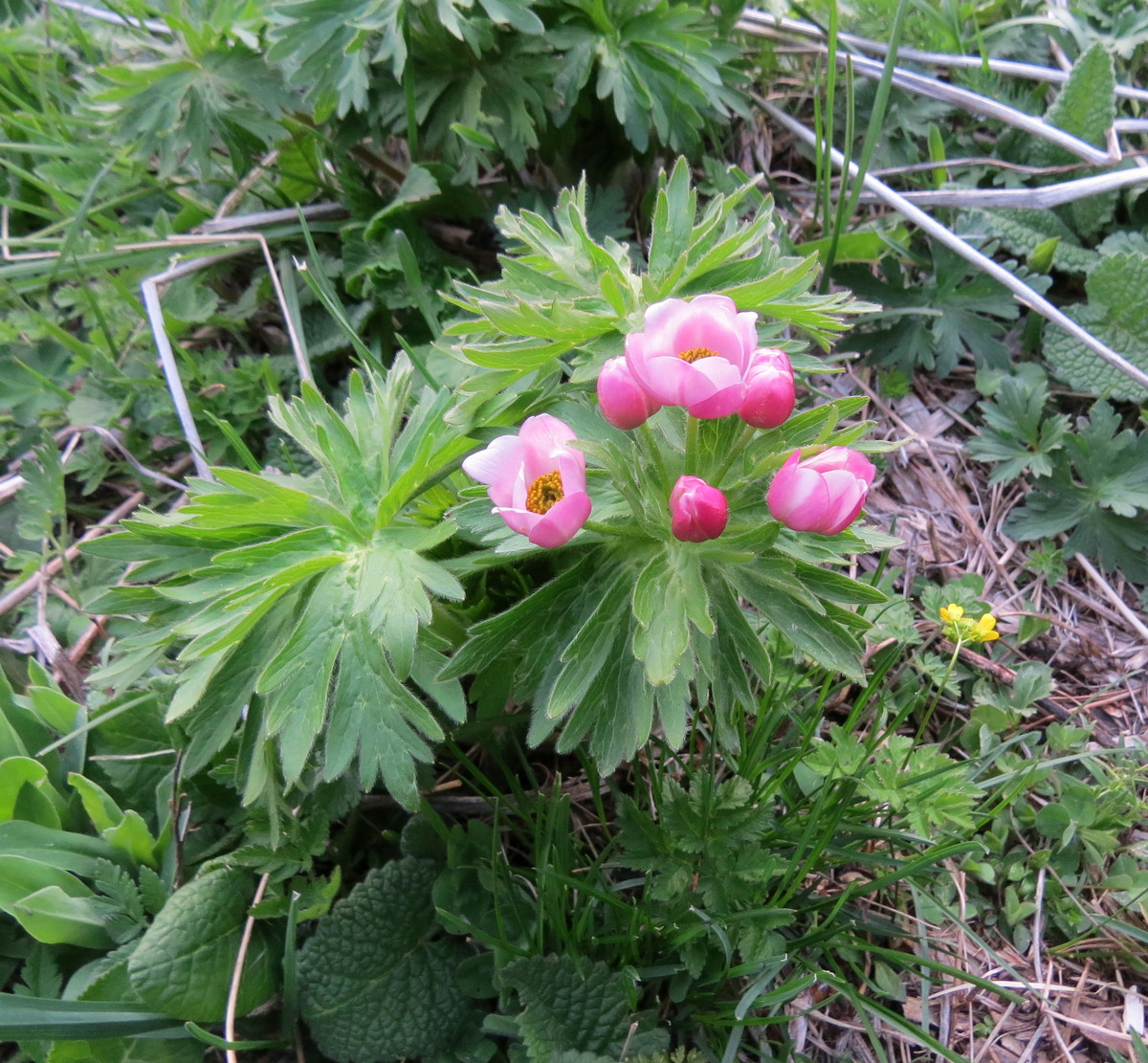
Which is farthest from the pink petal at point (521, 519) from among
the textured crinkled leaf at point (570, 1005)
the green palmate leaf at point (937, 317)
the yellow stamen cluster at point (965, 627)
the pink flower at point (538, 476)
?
the green palmate leaf at point (937, 317)

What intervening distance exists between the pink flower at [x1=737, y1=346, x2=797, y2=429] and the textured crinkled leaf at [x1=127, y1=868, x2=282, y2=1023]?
5.06ft

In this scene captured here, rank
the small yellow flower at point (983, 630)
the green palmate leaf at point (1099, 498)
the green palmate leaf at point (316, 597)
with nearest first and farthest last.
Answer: the green palmate leaf at point (316, 597) < the small yellow flower at point (983, 630) < the green palmate leaf at point (1099, 498)

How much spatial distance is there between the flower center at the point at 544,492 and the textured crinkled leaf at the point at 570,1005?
0.93 meters

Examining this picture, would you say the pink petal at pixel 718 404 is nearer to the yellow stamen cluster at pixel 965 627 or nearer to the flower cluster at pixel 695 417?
the flower cluster at pixel 695 417

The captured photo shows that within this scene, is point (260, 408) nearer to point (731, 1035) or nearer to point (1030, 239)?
point (731, 1035)

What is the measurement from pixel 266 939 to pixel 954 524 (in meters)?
2.20

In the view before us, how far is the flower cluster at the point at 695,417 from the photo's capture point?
1.32 metres

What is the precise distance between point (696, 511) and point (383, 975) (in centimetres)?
128

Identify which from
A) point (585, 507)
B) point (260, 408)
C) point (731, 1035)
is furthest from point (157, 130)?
point (731, 1035)

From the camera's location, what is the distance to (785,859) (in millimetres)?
1778

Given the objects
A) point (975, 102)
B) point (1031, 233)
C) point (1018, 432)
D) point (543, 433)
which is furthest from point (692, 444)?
point (975, 102)

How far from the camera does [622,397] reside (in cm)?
138

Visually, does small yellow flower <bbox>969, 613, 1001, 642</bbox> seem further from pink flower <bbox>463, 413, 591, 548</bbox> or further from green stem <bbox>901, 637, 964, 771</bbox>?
pink flower <bbox>463, 413, 591, 548</bbox>

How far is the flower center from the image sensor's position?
1.46 m
